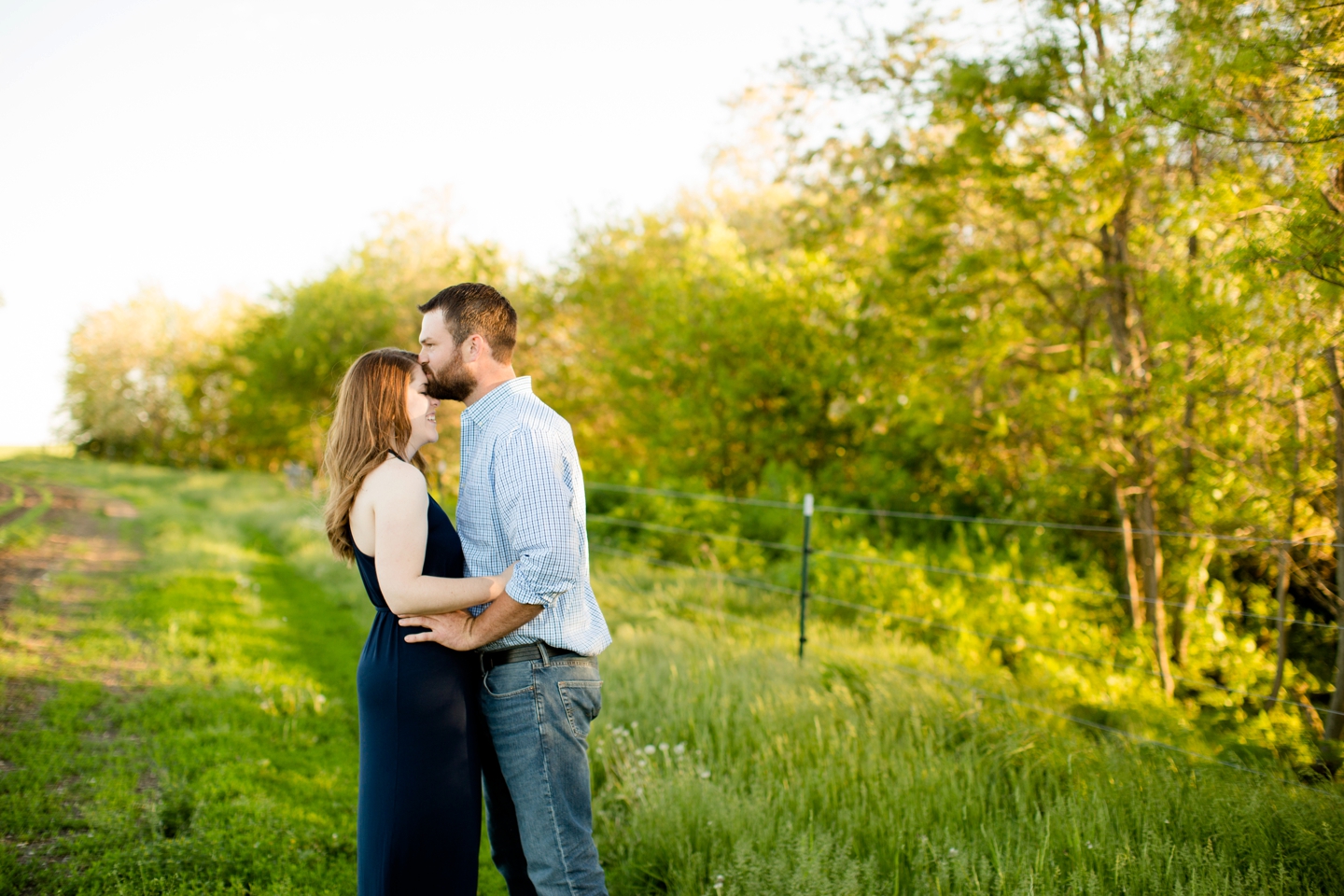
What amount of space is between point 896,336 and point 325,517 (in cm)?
919

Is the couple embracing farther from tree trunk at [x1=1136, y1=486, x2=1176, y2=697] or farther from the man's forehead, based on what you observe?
tree trunk at [x1=1136, y1=486, x2=1176, y2=697]

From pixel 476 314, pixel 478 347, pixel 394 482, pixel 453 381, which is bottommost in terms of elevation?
pixel 394 482

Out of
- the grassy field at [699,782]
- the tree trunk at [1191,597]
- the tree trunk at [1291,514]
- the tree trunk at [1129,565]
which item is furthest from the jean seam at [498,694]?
the tree trunk at [1191,597]

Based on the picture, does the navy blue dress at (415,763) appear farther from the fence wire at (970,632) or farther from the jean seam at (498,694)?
the fence wire at (970,632)

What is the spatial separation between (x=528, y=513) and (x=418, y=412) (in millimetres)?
636

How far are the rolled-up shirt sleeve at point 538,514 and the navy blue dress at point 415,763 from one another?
36 cm

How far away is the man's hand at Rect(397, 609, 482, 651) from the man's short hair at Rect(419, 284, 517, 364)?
2.68 ft

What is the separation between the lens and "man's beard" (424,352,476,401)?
261cm

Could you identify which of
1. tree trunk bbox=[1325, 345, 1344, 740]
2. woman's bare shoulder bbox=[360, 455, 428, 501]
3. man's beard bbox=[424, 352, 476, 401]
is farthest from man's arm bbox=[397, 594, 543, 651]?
tree trunk bbox=[1325, 345, 1344, 740]

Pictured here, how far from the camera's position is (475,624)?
2.44 metres

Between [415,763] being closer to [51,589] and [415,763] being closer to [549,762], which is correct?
[549,762]

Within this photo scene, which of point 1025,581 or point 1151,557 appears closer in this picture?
point 1025,581

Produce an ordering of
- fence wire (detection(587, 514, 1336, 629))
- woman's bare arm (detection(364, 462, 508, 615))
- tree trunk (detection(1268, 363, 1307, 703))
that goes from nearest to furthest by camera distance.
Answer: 1. woman's bare arm (detection(364, 462, 508, 615))
2. fence wire (detection(587, 514, 1336, 629))
3. tree trunk (detection(1268, 363, 1307, 703))

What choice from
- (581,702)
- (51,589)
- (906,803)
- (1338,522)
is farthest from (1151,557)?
(51,589)
